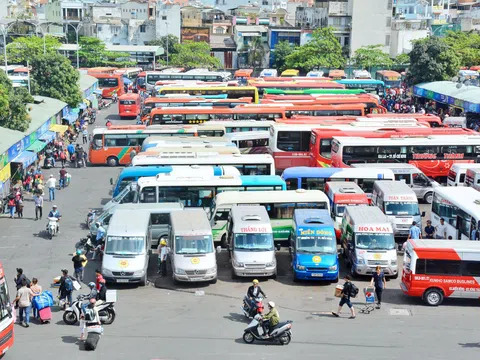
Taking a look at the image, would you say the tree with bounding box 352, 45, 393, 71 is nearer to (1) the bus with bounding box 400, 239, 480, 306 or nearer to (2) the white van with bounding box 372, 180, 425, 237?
(2) the white van with bounding box 372, 180, 425, 237

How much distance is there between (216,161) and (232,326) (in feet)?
46.7

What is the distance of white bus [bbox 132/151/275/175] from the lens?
31.8 metres

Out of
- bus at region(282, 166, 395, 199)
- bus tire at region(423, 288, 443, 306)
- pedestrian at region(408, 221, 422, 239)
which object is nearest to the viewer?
bus tire at region(423, 288, 443, 306)

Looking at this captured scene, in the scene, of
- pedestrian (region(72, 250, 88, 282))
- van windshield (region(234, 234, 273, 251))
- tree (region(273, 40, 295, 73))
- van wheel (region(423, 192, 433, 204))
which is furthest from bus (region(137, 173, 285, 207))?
tree (region(273, 40, 295, 73))

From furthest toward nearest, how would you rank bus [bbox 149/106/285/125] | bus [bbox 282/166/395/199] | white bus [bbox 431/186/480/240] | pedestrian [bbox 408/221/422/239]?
bus [bbox 149/106/285/125], bus [bbox 282/166/395/199], pedestrian [bbox 408/221/422/239], white bus [bbox 431/186/480/240]

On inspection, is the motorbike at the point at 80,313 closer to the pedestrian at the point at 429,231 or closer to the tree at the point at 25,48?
the pedestrian at the point at 429,231

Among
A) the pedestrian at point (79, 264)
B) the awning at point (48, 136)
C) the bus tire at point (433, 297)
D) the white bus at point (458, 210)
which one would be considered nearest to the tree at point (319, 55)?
the awning at point (48, 136)

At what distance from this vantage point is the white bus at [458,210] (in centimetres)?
2442

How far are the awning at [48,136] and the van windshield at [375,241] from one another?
22729mm

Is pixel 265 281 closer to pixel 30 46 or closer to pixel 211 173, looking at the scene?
pixel 211 173

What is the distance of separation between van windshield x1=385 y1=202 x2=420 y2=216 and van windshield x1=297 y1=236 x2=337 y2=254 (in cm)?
558

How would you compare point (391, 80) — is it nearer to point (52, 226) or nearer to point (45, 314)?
point (52, 226)

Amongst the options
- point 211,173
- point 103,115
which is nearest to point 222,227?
point 211,173

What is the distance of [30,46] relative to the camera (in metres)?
86.1
